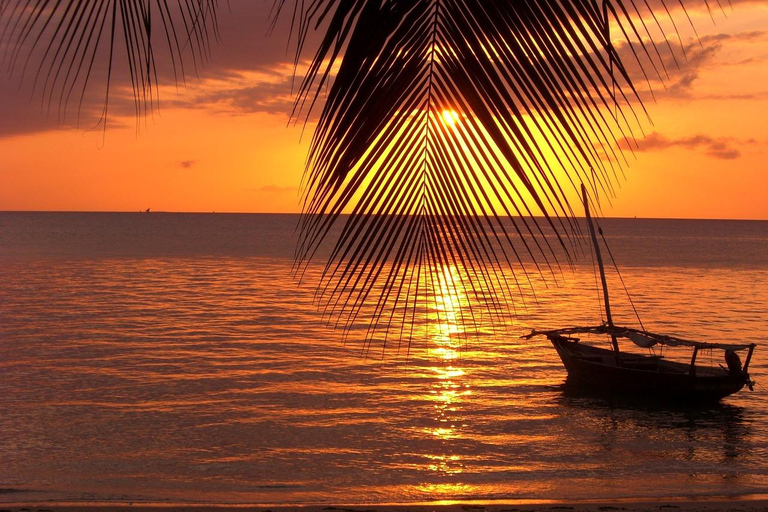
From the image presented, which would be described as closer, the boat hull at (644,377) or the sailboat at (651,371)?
the sailboat at (651,371)

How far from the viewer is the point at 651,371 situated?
2345 cm

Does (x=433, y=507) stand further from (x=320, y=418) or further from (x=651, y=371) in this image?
(x=651, y=371)

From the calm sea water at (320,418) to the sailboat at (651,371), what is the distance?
643 millimetres

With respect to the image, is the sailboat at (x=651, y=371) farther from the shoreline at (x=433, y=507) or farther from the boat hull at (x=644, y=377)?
the shoreline at (x=433, y=507)

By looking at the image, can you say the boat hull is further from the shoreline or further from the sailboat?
the shoreline

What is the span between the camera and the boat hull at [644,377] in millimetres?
22877

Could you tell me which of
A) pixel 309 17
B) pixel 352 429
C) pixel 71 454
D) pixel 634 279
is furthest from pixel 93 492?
pixel 634 279

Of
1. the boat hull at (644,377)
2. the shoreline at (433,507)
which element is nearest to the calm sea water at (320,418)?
the boat hull at (644,377)

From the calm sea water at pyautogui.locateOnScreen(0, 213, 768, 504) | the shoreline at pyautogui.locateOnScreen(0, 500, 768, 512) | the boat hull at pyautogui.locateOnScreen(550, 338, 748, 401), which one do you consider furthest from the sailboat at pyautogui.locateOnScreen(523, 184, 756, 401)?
the shoreline at pyautogui.locateOnScreen(0, 500, 768, 512)

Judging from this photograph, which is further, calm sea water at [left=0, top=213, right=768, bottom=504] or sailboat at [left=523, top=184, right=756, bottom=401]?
sailboat at [left=523, top=184, right=756, bottom=401]

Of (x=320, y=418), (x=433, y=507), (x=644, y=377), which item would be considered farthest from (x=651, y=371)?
(x=433, y=507)

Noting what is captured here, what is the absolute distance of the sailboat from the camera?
22.7 meters

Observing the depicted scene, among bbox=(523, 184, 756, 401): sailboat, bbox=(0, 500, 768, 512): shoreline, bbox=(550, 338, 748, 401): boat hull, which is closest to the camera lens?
bbox=(0, 500, 768, 512): shoreline

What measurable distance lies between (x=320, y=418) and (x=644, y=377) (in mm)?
10369
